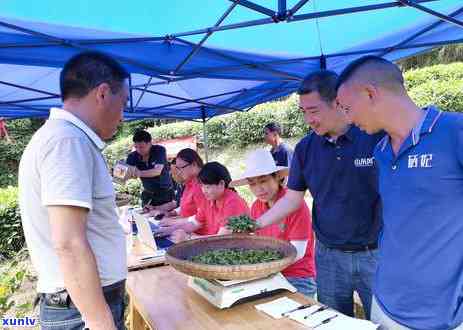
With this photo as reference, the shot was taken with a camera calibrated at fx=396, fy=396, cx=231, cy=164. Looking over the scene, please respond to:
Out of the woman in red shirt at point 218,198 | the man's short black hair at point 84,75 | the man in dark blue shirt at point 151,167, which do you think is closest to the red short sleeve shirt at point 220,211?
the woman in red shirt at point 218,198

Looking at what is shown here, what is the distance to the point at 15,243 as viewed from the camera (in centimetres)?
679

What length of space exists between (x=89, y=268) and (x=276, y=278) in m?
0.80

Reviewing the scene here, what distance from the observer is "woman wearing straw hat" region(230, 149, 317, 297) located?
207cm

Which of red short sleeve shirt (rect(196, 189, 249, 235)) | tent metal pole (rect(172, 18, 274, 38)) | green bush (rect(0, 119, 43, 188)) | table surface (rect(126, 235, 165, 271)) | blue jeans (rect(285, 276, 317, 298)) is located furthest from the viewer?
green bush (rect(0, 119, 43, 188))

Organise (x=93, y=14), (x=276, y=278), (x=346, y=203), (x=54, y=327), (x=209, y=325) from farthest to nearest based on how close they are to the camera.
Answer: (x=93, y=14), (x=346, y=203), (x=276, y=278), (x=209, y=325), (x=54, y=327)

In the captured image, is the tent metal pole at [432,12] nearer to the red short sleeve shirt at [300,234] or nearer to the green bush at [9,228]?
the red short sleeve shirt at [300,234]

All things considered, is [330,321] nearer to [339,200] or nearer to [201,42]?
[339,200]

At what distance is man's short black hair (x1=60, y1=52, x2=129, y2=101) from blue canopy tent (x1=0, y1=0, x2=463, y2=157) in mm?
948

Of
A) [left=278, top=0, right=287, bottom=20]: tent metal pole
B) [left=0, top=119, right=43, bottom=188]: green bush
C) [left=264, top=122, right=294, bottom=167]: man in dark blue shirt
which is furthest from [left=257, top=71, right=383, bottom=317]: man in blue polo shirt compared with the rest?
[left=0, top=119, right=43, bottom=188]: green bush

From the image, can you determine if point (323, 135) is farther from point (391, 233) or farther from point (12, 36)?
point (12, 36)

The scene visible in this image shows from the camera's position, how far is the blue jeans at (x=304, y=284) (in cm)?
204

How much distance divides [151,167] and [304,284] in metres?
3.48

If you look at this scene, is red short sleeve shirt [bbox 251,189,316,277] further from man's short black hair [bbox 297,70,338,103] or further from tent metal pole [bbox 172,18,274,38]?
tent metal pole [bbox 172,18,274,38]

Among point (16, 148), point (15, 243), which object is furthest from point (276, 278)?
point (16, 148)
